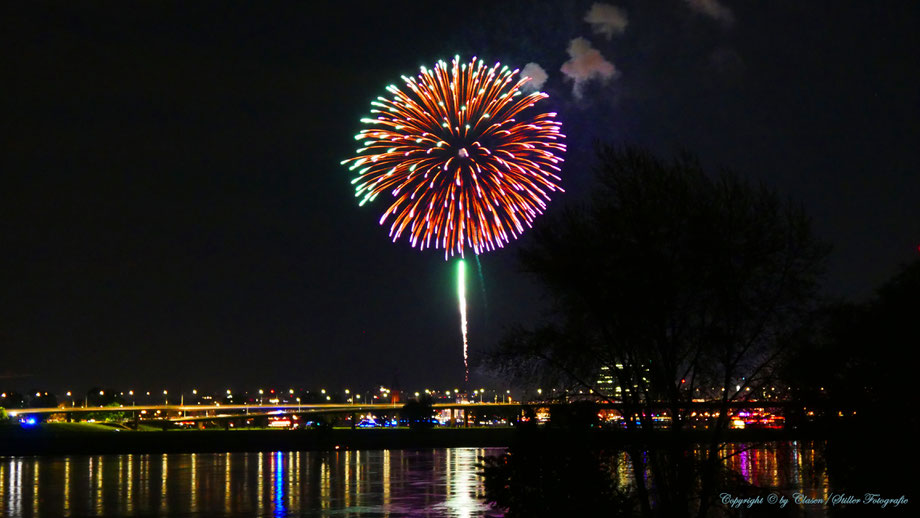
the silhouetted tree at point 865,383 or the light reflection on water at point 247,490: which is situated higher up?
the silhouetted tree at point 865,383

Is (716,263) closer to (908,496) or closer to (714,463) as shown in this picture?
(714,463)

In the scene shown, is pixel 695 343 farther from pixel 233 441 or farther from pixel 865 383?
pixel 233 441

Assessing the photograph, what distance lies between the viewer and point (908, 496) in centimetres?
1834

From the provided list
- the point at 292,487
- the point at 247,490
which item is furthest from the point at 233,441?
the point at 247,490

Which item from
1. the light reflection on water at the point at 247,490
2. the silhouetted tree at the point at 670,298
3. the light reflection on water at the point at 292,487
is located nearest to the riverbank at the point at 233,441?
the light reflection on water at the point at 247,490

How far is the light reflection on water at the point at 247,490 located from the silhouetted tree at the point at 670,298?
744cm

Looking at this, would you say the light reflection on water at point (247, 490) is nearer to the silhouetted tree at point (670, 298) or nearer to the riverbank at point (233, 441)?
the silhouetted tree at point (670, 298)

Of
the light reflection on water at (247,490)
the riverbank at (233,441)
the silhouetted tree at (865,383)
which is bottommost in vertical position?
the riverbank at (233,441)

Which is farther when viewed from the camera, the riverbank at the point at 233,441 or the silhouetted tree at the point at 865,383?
the riverbank at the point at 233,441

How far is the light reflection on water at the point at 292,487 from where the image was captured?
2522 cm

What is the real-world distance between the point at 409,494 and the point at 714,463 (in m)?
15.8

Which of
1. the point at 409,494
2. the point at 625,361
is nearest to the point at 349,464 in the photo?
the point at 409,494

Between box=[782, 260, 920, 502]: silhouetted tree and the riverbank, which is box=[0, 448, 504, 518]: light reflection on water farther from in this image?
the riverbank

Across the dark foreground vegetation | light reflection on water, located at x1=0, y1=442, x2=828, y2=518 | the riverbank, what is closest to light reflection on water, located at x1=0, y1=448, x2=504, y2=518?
light reflection on water, located at x1=0, y1=442, x2=828, y2=518
